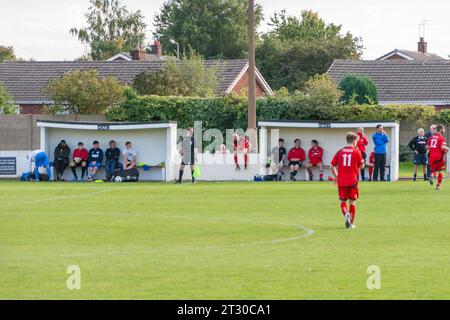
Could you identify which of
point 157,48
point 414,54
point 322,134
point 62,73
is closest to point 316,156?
point 322,134

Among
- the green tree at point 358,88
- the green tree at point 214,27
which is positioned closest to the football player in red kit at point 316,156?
the green tree at point 358,88

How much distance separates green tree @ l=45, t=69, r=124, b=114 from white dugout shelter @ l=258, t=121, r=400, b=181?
1621 cm

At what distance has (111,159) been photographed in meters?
44.0

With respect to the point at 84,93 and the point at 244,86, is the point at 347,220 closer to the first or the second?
the point at 84,93

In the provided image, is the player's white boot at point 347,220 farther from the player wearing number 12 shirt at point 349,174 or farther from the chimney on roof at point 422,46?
the chimney on roof at point 422,46

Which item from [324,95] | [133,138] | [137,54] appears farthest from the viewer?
[137,54]

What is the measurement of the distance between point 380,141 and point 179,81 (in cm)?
2665

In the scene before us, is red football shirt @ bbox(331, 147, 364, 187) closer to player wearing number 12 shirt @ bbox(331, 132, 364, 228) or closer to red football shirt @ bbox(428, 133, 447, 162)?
player wearing number 12 shirt @ bbox(331, 132, 364, 228)

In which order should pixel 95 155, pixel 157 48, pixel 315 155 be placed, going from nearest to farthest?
pixel 315 155 < pixel 95 155 < pixel 157 48

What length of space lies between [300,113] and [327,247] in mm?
34706

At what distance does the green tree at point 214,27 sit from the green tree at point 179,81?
4142cm

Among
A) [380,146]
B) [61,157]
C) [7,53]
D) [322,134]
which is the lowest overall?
[61,157]

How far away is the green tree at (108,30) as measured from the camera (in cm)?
10924
